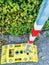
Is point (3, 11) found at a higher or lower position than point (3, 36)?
higher

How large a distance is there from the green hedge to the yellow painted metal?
0.90ft

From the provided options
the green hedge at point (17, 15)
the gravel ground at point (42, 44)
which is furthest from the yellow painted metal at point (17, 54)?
the green hedge at point (17, 15)

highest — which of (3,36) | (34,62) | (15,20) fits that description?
(15,20)

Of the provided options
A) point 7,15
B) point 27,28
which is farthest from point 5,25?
point 27,28

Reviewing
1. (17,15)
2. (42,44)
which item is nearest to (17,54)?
(42,44)

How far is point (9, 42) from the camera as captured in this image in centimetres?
313

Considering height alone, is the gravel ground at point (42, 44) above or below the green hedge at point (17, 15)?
below

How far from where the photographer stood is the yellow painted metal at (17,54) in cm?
293

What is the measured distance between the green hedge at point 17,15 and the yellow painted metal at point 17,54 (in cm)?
28

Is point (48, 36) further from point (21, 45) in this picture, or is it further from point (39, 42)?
point (21, 45)

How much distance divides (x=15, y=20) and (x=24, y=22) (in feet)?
0.55

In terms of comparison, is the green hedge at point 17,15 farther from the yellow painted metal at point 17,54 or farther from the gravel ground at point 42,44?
the yellow painted metal at point 17,54

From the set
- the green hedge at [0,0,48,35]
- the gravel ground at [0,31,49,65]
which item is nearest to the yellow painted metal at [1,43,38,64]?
the gravel ground at [0,31,49,65]

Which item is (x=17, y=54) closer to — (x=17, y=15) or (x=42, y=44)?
(x=42, y=44)
